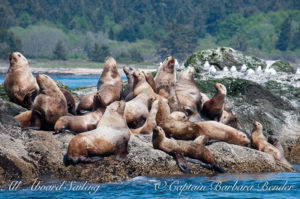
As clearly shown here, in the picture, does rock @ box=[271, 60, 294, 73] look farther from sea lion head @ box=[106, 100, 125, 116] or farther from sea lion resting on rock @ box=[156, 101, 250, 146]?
sea lion head @ box=[106, 100, 125, 116]

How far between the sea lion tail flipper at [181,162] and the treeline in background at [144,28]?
2334 inches

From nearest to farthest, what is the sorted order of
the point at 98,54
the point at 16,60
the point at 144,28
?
1. the point at 16,60
2. the point at 98,54
3. the point at 144,28

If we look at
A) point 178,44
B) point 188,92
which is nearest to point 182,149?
point 188,92

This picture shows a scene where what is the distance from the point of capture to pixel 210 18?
349 ft

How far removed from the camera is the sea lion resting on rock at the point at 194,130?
35.9 feet

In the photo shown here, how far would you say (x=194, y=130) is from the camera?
11078mm

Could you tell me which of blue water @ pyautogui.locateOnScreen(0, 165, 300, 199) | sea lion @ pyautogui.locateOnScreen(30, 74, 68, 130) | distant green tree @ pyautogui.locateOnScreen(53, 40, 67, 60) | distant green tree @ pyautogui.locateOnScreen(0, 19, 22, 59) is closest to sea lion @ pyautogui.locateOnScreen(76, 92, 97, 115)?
sea lion @ pyautogui.locateOnScreen(30, 74, 68, 130)

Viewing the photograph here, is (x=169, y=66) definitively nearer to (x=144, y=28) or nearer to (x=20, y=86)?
→ (x=20, y=86)

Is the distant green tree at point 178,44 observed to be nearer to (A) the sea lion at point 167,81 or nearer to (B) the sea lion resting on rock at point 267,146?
(A) the sea lion at point 167,81

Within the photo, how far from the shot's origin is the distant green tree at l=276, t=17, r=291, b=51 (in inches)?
3686

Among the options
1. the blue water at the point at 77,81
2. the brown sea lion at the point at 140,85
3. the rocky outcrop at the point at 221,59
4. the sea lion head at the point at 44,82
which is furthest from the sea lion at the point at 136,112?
the blue water at the point at 77,81

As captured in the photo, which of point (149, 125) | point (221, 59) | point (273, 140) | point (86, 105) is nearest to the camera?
point (149, 125)

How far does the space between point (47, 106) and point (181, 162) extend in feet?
8.73

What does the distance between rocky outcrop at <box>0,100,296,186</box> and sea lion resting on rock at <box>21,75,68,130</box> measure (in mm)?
435
